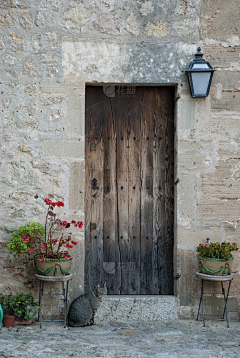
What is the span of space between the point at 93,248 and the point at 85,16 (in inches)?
91.2

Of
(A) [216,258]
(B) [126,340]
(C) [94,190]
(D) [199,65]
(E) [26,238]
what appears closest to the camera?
(B) [126,340]

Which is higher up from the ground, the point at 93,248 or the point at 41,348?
the point at 93,248

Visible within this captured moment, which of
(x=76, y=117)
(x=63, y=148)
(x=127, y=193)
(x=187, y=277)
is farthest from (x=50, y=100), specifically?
(x=187, y=277)

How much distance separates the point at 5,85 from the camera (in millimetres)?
3842

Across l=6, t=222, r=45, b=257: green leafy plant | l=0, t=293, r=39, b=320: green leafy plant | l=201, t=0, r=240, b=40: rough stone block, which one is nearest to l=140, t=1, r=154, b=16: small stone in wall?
l=201, t=0, r=240, b=40: rough stone block

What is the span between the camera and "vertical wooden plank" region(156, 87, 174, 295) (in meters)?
4.05

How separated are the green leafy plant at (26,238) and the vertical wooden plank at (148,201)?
1.06 metres

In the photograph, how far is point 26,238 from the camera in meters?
3.47

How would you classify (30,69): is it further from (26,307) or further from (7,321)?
(7,321)

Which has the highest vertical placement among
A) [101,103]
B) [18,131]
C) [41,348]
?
[101,103]

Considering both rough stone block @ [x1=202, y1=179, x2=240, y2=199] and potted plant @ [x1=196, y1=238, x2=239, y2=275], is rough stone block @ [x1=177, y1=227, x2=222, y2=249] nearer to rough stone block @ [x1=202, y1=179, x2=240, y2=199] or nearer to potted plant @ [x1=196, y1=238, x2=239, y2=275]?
potted plant @ [x1=196, y1=238, x2=239, y2=275]

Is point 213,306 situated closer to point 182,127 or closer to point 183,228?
point 183,228

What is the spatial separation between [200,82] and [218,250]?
1.62m

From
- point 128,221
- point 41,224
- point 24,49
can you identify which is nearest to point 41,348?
point 41,224
